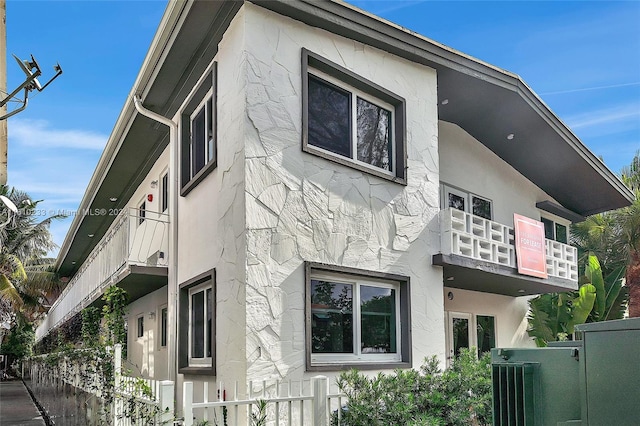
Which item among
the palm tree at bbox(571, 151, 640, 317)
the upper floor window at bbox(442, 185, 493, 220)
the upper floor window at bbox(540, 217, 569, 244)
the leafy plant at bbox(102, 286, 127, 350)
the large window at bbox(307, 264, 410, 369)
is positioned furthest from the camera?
the palm tree at bbox(571, 151, 640, 317)

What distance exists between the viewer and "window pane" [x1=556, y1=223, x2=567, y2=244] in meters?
20.3

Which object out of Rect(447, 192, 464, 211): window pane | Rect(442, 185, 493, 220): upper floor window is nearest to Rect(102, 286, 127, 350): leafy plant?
Rect(442, 185, 493, 220): upper floor window

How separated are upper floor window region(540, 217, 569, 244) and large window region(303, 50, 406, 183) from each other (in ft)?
30.4

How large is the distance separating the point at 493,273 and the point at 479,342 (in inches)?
161

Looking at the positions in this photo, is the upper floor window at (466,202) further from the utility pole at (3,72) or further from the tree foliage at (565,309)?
the utility pole at (3,72)

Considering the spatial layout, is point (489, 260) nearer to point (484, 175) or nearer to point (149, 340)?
point (484, 175)

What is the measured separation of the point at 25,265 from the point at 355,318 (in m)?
33.9

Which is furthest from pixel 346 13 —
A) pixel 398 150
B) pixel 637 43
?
pixel 637 43

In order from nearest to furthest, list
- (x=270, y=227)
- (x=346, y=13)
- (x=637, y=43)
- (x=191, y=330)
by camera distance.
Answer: (x=270, y=227), (x=346, y=13), (x=191, y=330), (x=637, y=43)

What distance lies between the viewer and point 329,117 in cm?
1074

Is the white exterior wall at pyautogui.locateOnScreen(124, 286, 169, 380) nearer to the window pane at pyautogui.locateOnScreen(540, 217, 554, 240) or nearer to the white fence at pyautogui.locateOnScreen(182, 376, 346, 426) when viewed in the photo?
the white fence at pyautogui.locateOnScreen(182, 376, 346, 426)

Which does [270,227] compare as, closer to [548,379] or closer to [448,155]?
[548,379]

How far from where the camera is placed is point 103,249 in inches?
631

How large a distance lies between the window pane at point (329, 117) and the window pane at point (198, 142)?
2.41m
